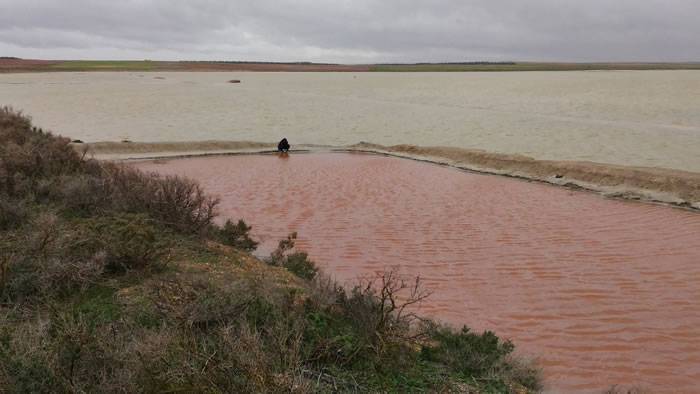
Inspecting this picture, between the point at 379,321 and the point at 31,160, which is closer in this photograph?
the point at 379,321

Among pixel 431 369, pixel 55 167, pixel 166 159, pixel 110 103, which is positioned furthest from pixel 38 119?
pixel 431 369

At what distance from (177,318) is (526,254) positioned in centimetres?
741

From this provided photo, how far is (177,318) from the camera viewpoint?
14.9 ft

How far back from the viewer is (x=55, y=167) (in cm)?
1012

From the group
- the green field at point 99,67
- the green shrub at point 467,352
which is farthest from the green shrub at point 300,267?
the green field at point 99,67

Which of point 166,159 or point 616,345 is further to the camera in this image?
point 166,159

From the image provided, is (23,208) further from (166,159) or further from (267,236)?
(166,159)

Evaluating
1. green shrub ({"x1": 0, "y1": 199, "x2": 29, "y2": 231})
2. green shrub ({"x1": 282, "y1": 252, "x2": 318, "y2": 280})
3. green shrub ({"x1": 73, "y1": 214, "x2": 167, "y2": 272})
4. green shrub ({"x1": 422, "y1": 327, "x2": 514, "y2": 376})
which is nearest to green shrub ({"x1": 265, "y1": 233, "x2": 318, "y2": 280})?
green shrub ({"x1": 282, "y1": 252, "x2": 318, "y2": 280})

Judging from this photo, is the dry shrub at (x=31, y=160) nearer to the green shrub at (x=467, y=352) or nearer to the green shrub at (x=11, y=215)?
the green shrub at (x=11, y=215)

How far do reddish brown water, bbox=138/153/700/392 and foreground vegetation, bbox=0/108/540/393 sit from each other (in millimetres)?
1061

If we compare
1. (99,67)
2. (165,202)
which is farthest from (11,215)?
(99,67)

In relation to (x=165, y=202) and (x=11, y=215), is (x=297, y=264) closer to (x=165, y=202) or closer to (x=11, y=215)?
(x=165, y=202)

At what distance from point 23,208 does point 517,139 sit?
75.8 ft

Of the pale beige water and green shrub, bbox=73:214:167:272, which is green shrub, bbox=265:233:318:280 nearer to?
green shrub, bbox=73:214:167:272
